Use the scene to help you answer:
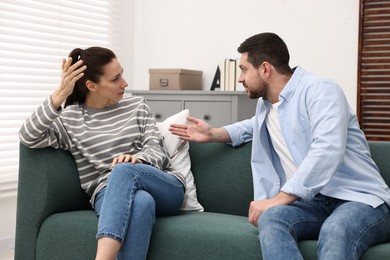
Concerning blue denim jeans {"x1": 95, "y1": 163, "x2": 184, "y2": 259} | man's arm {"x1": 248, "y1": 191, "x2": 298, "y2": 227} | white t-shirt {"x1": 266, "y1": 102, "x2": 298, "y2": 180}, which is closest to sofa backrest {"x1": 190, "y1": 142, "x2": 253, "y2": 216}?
white t-shirt {"x1": 266, "y1": 102, "x2": 298, "y2": 180}

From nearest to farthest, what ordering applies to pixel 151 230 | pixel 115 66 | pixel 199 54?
pixel 151 230 < pixel 115 66 < pixel 199 54

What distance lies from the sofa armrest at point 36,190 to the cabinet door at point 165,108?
202 cm

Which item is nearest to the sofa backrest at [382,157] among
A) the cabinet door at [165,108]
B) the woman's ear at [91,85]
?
the woman's ear at [91,85]

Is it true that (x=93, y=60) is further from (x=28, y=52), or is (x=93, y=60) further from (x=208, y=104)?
(x=208, y=104)

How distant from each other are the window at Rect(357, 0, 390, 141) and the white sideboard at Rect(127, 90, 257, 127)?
2.58 ft

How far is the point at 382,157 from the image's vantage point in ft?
8.37

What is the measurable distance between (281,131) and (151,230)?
0.62 metres

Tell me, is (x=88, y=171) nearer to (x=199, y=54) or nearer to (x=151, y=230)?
(x=151, y=230)

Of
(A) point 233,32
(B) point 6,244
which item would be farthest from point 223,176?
(A) point 233,32

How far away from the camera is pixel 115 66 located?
9.25ft

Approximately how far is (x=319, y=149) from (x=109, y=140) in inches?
37.4

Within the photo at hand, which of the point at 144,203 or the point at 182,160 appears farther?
the point at 182,160

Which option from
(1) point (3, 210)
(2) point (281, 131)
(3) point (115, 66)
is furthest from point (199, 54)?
(2) point (281, 131)

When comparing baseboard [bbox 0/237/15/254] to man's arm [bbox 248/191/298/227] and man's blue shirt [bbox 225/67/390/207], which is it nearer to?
man's blue shirt [bbox 225/67/390/207]
